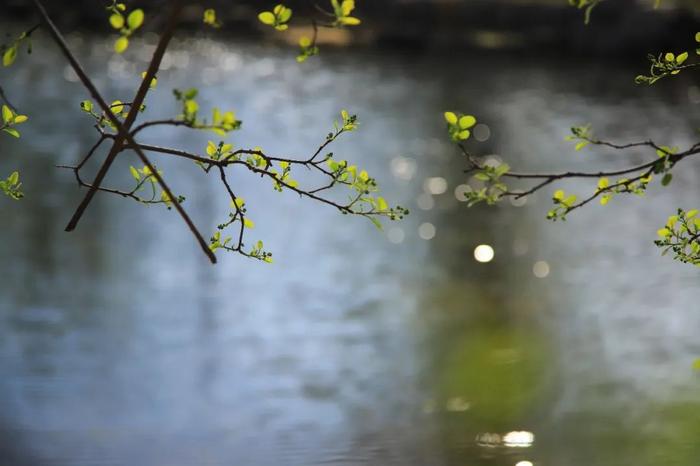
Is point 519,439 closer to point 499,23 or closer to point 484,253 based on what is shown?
point 484,253

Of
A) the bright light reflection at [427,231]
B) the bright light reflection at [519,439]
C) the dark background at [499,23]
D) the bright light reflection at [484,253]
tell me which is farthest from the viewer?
the dark background at [499,23]

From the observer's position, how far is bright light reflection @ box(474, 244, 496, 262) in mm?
4176

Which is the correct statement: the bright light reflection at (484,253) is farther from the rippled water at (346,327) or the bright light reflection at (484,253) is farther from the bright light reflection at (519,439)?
the bright light reflection at (519,439)

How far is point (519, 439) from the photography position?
2.72m

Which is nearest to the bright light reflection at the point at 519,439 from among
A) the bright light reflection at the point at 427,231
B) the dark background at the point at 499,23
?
the bright light reflection at the point at 427,231

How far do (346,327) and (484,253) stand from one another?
98 centimetres

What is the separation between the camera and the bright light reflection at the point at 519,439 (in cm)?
269

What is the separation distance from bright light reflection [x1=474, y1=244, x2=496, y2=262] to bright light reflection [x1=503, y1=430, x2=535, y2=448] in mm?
1469

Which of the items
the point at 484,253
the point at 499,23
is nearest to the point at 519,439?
the point at 484,253

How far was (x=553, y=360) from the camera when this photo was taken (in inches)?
128

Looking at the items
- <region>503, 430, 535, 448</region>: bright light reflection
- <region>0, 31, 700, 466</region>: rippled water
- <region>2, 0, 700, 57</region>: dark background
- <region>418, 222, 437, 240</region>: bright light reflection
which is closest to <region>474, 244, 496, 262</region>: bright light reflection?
<region>0, 31, 700, 466</region>: rippled water

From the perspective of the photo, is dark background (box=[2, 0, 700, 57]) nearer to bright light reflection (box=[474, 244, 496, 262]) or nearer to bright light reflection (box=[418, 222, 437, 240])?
bright light reflection (box=[418, 222, 437, 240])

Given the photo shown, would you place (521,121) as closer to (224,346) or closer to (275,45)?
(275,45)

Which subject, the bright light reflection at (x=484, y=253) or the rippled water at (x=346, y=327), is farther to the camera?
the bright light reflection at (x=484, y=253)
